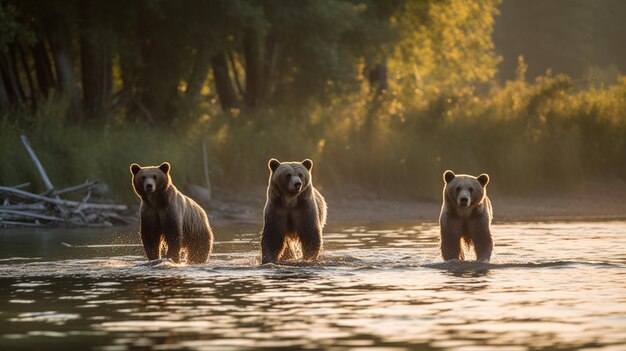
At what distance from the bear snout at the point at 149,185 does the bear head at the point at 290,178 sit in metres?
1.25

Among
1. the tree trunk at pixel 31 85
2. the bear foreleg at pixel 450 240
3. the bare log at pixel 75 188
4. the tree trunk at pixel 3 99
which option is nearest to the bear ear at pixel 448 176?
the bear foreleg at pixel 450 240

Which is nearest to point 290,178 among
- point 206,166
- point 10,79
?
point 206,166

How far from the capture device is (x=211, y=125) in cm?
2950

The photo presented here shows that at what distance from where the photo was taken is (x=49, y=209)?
22.3m

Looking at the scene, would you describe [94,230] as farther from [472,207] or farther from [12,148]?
[472,207]

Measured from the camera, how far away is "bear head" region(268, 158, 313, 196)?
1334 centimetres

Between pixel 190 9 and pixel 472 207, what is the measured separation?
1517cm

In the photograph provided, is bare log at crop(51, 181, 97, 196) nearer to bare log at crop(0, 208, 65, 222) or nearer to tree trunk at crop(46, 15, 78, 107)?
bare log at crop(0, 208, 65, 222)

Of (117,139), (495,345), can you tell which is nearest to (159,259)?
(495,345)

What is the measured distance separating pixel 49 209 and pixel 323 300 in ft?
41.2

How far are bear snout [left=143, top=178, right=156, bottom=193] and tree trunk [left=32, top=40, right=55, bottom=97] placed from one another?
55.2 ft

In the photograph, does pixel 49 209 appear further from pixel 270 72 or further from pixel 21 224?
pixel 270 72

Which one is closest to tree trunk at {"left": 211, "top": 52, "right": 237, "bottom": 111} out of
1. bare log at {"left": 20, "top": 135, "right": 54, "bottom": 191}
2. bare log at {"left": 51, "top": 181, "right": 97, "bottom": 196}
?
bare log at {"left": 20, "top": 135, "right": 54, "bottom": 191}

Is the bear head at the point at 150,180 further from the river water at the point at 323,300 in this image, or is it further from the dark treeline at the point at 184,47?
the dark treeline at the point at 184,47
